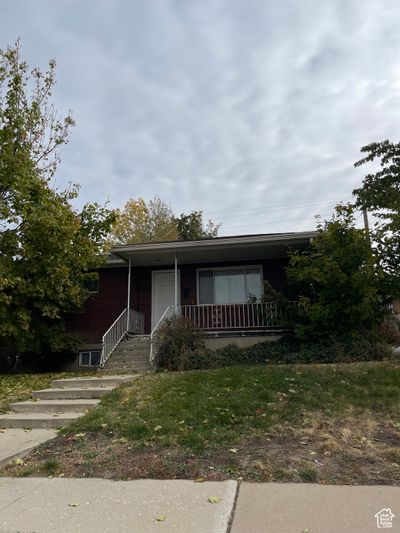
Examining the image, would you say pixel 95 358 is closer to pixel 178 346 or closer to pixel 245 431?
pixel 178 346

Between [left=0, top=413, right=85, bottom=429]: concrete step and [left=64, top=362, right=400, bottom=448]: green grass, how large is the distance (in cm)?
35

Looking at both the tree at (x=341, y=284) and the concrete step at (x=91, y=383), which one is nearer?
the concrete step at (x=91, y=383)

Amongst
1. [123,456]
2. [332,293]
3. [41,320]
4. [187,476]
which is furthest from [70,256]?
[187,476]

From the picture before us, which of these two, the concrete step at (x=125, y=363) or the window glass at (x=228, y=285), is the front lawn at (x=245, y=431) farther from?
the window glass at (x=228, y=285)

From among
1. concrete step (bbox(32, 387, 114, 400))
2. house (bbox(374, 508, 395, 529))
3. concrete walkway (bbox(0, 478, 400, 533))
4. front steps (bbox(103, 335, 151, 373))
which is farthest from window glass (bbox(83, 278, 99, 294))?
house (bbox(374, 508, 395, 529))

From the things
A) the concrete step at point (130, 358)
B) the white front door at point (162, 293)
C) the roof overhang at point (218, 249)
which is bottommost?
the concrete step at point (130, 358)

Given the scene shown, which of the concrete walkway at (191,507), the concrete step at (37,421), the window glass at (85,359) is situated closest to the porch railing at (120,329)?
the window glass at (85,359)

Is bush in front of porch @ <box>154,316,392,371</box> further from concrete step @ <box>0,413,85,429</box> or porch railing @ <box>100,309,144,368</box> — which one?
concrete step @ <box>0,413,85,429</box>

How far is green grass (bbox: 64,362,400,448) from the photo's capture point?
6148 mm

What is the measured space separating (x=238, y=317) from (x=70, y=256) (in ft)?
18.2

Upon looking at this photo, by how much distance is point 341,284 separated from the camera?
11.0m

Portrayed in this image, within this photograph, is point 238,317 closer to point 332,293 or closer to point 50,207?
point 332,293

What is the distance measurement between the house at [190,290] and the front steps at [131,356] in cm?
7

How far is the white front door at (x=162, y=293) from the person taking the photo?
1648 cm
